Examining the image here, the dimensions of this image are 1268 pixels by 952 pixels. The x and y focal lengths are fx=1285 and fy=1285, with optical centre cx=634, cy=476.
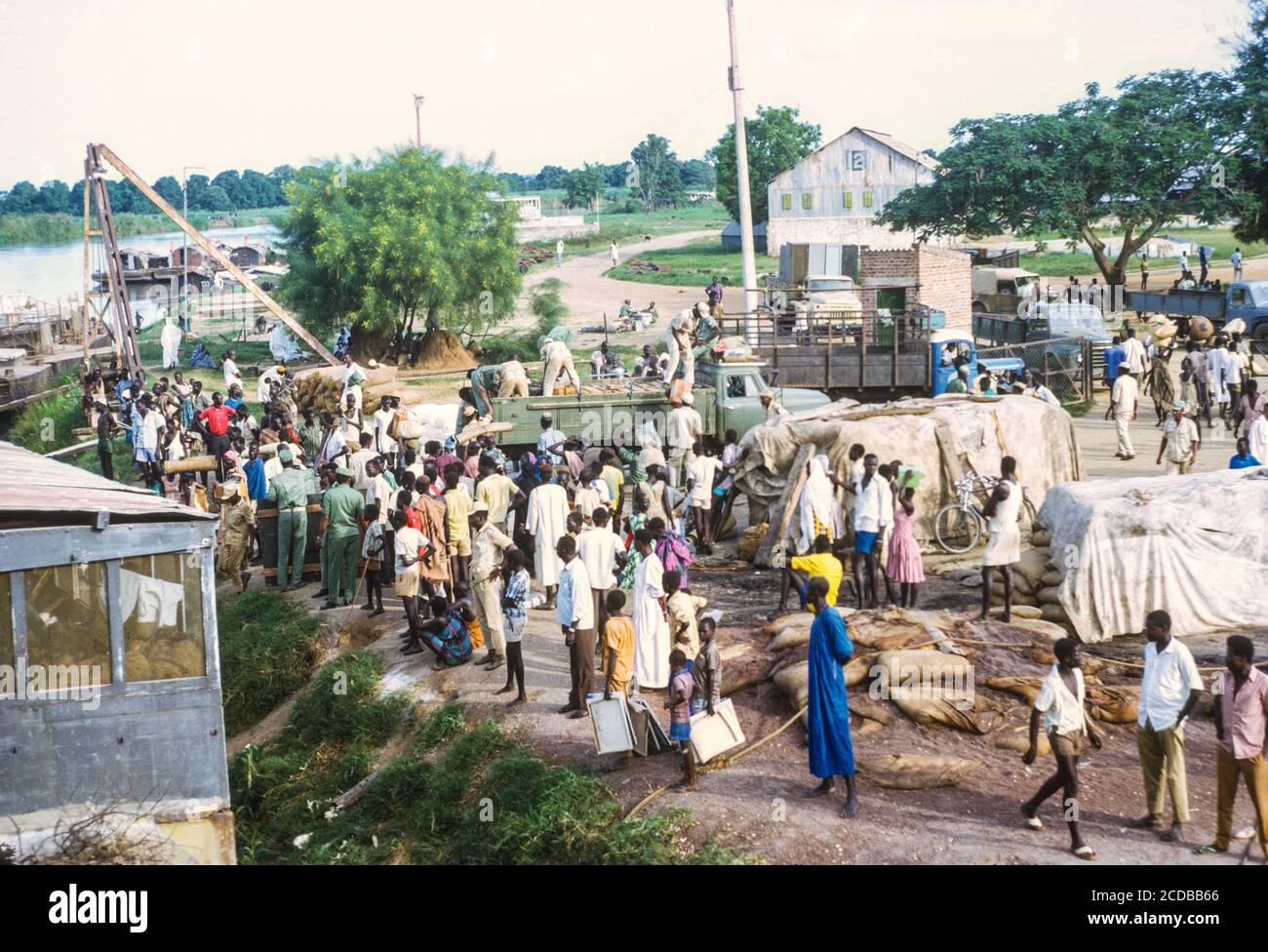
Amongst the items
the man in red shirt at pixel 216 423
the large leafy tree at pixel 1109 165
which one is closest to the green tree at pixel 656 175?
the large leafy tree at pixel 1109 165

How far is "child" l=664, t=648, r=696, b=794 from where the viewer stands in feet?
28.6

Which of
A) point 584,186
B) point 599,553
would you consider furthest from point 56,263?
point 599,553

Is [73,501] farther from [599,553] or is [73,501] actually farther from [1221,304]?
[1221,304]

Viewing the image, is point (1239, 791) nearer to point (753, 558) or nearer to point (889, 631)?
point (889, 631)

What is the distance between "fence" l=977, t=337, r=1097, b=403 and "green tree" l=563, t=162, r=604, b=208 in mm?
71533

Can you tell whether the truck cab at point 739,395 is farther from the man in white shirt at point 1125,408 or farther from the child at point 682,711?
the child at point 682,711

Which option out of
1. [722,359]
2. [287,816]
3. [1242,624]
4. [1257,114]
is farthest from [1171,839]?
[1257,114]

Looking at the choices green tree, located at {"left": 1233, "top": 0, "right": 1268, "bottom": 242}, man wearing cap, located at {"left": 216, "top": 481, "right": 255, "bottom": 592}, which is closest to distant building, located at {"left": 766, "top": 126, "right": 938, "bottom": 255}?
green tree, located at {"left": 1233, "top": 0, "right": 1268, "bottom": 242}

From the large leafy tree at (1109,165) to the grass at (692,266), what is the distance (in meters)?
10.4

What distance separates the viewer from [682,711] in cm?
870

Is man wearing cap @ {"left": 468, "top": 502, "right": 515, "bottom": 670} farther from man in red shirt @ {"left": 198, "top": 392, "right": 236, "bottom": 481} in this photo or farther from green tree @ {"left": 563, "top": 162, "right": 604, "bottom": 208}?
green tree @ {"left": 563, "top": 162, "right": 604, "bottom": 208}

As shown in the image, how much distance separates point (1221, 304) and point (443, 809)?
85.7ft

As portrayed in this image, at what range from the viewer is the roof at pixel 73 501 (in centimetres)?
767
